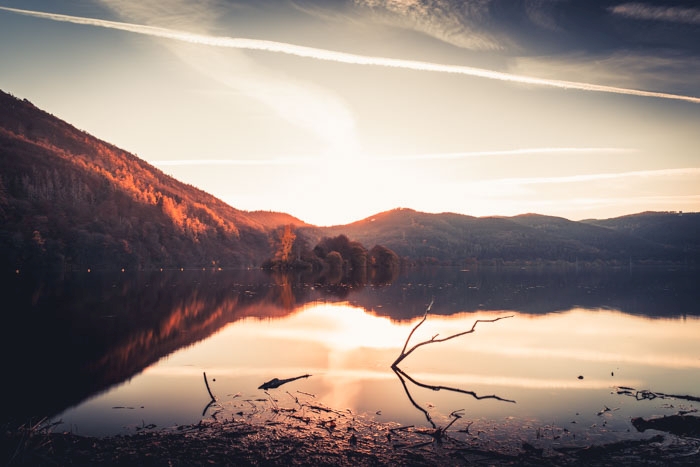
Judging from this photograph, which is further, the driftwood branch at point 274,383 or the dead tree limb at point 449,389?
the driftwood branch at point 274,383

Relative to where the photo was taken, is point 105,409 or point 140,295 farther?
point 140,295

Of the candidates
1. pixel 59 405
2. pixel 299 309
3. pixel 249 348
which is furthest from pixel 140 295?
pixel 59 405

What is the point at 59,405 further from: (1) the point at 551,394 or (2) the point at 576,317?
(2) the point at 576,317

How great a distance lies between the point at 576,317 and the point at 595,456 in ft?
137

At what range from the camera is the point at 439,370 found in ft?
85.6

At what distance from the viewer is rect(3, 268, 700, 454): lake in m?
17.9

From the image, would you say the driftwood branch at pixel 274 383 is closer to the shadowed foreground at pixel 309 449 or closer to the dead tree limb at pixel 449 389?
the shadowed foreground at pixel 309 449

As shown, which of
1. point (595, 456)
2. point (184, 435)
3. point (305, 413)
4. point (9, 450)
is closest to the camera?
point (9, 450)

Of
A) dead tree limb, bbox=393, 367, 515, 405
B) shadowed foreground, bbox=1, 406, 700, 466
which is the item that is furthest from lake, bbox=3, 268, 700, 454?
shadowed foreground, bbox=1, 406, 700, 466

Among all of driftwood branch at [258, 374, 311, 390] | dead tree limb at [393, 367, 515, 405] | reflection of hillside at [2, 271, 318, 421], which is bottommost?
reflection of hillside at [2, 271, 318, 421]

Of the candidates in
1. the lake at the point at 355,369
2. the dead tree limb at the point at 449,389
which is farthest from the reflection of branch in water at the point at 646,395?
the dead tree limb at the point at 449,389

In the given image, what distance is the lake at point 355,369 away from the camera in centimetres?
1786

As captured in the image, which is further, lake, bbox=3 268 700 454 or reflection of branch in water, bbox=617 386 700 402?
reflection of branch in water, bbox=617 386 700 402

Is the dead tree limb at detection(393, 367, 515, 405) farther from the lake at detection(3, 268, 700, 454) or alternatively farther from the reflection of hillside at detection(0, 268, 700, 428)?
the reflection of hillside at detection(0, 268, 700, 428)
